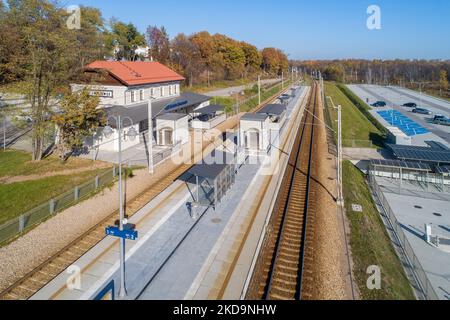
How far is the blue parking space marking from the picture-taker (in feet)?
145

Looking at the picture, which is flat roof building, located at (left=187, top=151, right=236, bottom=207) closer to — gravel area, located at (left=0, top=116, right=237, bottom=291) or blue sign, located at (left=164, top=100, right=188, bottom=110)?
gravel area, located at (left=0, top=116, right=237, bottom=291)

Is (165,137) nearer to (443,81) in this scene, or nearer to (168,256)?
(168,256)

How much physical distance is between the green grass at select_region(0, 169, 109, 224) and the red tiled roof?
45.8 feet

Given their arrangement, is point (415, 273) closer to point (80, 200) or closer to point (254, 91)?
point (80, 200)

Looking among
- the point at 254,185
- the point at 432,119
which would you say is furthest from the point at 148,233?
the point at 432,119

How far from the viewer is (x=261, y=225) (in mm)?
17656

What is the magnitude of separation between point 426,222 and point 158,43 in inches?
2774

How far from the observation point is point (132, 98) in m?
36.8

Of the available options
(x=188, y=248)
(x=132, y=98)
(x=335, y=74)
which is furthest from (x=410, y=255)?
(x=335, y=74)

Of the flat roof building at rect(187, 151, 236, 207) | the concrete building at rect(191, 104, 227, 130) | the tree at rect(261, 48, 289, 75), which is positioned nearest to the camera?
the flat roof building at rect(187, 151, 236, 207)

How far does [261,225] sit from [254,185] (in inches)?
240

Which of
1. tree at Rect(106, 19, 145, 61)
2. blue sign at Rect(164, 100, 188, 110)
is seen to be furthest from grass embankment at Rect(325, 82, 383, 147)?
tree at Rect(106, 19, 145, 61)
